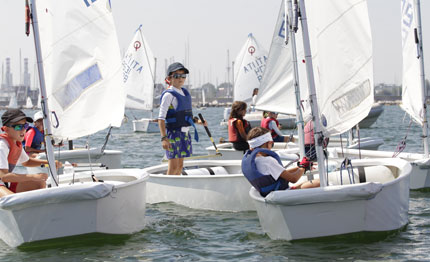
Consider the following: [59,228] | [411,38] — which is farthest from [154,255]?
[411,38]

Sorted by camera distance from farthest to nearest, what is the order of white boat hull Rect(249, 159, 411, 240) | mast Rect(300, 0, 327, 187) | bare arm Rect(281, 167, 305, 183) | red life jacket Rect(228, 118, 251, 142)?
red life jacket Rect(228, 118, 251, 142)
bare arm Rect(281, 167, 305, 183)
mast Rect(300, 0, 327, 187)
white boat hull Rect(249, 159, 411, 240)

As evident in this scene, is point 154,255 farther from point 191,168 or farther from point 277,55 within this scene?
point 277,55

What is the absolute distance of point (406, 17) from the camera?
11086mm

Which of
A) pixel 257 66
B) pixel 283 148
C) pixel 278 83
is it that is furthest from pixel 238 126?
pixel 257 66

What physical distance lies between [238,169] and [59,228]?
3873 millimetres

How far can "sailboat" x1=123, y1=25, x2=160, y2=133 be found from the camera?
99.8 ft

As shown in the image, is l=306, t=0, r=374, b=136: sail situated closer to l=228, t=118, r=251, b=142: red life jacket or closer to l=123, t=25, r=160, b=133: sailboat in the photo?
l=228, t=118, r=251, b=142: red life jacket

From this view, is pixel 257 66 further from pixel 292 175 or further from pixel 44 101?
pixel 44 101

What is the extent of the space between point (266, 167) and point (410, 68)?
5.33m

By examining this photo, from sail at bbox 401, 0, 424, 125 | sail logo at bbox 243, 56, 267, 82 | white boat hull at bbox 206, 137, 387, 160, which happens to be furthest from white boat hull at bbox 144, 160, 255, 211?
sail logo at bbox 243, 56, 267, 82

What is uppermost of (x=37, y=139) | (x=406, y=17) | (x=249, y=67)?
(x=249, y=67)

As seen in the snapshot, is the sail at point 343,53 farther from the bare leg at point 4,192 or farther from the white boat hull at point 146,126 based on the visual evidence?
the white boat hull at point 146,126

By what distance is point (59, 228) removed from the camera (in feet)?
20.4

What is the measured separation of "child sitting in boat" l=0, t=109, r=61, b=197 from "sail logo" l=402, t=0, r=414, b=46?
661 cm
